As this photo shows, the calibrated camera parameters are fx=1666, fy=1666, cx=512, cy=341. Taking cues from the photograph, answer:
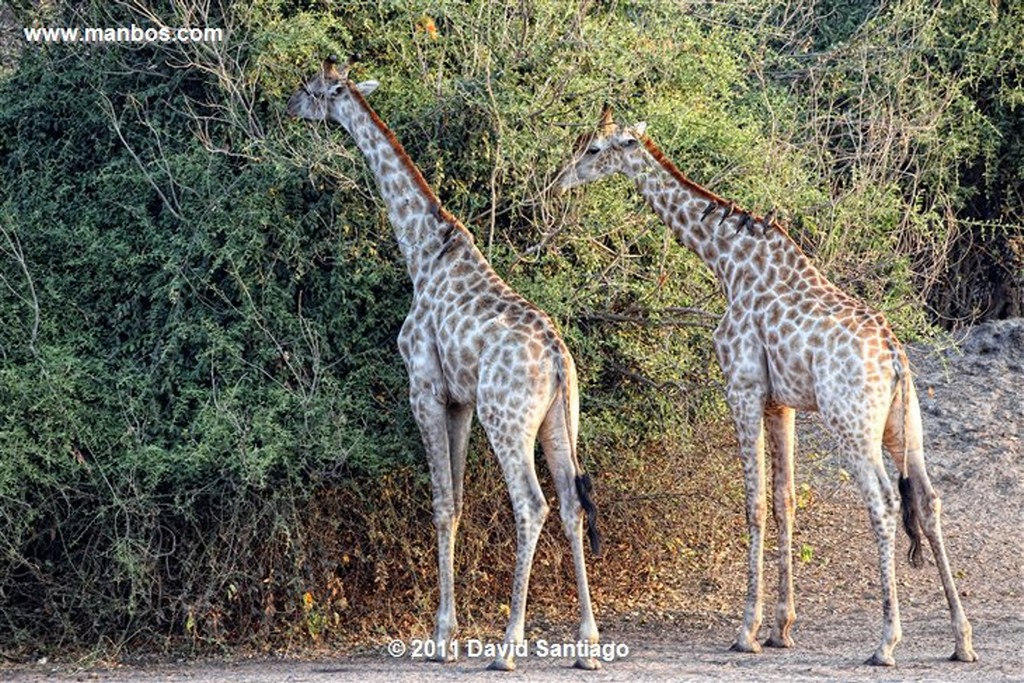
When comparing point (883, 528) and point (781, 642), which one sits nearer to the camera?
point (883, 528)

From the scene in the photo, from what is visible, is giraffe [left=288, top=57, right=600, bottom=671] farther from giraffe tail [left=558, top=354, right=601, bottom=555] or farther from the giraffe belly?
the giraffe belly

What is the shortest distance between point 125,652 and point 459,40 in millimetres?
3866

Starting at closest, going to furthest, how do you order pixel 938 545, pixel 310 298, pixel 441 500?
pixel 938 545 < pixel 441 500 < pixel 310 298

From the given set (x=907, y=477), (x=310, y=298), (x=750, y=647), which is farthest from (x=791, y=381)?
(x=310, y=298)

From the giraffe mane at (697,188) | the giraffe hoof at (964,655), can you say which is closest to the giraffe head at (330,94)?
the giraffe mane at (697,188)

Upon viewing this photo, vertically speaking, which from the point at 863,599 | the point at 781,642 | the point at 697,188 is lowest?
the point at 863,599

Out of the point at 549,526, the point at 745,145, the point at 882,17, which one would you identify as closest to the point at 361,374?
the point at 549,526

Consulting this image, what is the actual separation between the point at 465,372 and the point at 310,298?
1.44m

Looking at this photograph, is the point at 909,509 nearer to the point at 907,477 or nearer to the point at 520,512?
the point at 907,477

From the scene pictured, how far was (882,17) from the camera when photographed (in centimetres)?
1238

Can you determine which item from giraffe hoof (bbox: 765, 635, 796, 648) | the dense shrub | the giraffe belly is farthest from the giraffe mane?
giraffe hoof (bbox: 765, 635, 796, 648)

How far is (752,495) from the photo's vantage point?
8367 millimetres

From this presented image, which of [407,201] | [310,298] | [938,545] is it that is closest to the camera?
[938,545]

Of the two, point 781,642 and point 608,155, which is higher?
point 608,155
